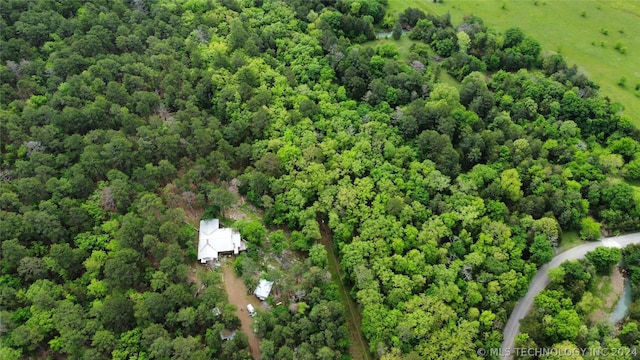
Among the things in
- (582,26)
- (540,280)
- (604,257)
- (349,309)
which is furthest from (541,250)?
(582,26)

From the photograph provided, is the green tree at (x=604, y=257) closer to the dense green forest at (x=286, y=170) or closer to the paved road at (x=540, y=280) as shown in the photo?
the paved road at (x=540, y=280)

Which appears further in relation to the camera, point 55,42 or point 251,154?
point 55,42

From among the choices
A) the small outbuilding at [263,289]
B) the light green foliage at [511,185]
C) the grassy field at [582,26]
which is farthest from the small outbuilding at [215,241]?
→ the grassy field at [582,26]

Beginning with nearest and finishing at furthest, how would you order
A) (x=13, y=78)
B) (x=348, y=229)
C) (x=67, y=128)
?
(x=348, y=229), (x=67, y=128), (x=13, y=78)

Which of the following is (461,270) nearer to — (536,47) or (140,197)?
(140,197)

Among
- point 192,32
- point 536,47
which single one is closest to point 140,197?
point 192,32

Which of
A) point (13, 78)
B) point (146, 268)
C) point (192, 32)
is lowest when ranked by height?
point (146, 268)

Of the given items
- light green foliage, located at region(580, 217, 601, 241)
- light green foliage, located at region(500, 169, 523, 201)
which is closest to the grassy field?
light green foliage, located at region(580, 217, 601, 241)
